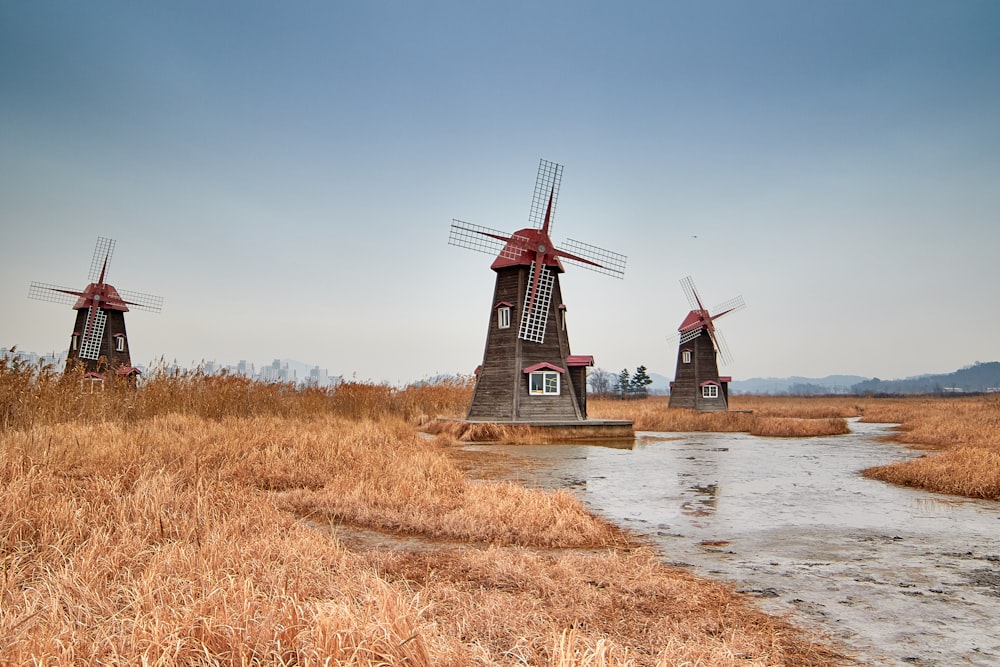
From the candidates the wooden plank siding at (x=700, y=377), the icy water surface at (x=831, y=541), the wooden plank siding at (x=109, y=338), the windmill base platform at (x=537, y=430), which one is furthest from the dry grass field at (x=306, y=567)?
the wooden plank siding at (x=700, y=377)

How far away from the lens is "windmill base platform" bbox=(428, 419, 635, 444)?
64.7ft

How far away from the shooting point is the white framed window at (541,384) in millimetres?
22281

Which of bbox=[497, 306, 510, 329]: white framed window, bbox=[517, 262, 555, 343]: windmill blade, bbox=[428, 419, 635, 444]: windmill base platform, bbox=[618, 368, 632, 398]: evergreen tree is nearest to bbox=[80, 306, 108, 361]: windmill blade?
bbox=[428, 419, 635, 444]: windmill base platform

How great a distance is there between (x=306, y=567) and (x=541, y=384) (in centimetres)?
1828

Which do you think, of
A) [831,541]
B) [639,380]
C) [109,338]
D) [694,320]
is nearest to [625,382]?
[639,380]

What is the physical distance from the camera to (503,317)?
23.2 metres

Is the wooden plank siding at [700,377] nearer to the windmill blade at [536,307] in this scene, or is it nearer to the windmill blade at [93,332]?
the windmill blade at [536,307]

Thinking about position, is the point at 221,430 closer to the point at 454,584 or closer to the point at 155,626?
the point at 454,584

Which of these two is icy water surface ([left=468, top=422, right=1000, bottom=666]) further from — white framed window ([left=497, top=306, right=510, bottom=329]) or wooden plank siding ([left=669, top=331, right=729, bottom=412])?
wooden plank siding ([left=669, top=331, right=729, bottom=412])

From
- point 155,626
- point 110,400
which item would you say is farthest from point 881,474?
point 110,400

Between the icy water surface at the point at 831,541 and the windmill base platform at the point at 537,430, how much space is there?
5217mm

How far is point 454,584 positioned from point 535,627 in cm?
106

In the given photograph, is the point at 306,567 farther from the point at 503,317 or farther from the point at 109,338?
the point at 109,338

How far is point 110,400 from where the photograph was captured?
11.0m
